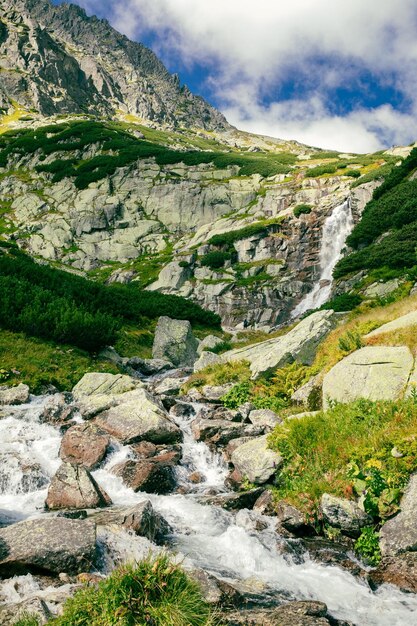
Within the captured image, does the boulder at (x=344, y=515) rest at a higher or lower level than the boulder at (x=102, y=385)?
higher

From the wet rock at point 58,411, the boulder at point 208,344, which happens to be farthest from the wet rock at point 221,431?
the boulder at point 208,344

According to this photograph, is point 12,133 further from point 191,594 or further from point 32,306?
point 191,594

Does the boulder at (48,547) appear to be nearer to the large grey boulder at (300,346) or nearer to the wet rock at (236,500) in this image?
the wet rock at (236,500)

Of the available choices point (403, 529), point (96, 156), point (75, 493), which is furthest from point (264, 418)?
point (96, 156)

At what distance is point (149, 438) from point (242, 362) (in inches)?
347

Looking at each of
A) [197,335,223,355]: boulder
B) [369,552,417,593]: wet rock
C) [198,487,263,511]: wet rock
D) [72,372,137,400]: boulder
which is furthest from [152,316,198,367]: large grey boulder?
[369,552,417,593]: wet rock

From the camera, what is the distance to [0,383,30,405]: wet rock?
55.2 ft

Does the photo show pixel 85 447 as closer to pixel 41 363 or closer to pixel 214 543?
pixel 214 543

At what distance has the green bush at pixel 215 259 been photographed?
66062 mm

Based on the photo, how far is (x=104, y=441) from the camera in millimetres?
12266

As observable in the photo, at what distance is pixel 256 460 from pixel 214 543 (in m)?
2.85

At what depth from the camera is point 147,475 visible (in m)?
10.8

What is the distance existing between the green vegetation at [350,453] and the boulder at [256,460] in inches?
9.0

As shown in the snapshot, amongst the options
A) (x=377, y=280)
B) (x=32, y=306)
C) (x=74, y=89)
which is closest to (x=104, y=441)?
(x=32, y=306)
